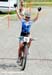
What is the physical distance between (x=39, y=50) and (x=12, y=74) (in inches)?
172

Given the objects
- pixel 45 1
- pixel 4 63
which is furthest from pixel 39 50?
pixel 45 1

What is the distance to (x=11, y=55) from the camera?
487 inches

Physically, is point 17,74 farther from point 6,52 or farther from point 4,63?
point 6,52

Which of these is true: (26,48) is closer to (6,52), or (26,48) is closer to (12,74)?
(12,74)

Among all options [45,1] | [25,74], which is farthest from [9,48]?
[45,1]

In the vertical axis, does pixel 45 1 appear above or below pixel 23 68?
below

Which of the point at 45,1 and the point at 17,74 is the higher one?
the point at 17,74

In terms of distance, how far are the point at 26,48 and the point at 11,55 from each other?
103 inches

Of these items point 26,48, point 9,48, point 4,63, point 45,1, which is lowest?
point 45,1

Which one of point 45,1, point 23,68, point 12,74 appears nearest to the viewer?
point 12,74

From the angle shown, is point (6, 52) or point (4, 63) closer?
point (4, 63)

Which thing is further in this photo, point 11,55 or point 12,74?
point 11,55

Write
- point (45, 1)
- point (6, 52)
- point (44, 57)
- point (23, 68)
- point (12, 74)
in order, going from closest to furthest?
point (12, 74), point (23, 68), point (44, 57), point (6, 52), point (45, 1)

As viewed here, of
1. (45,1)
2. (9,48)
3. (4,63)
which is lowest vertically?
(45,1)
